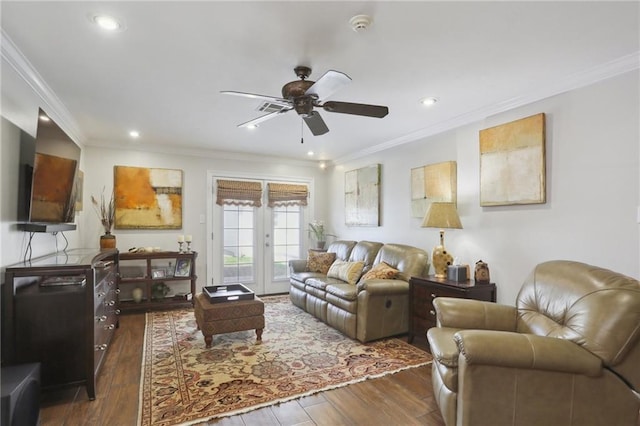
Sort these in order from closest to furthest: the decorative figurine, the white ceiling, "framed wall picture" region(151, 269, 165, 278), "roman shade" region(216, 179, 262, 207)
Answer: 1. the white ceiling
2. the decorative figurine
3. "framed wall picture" region(151, 269, 165, 278)
4. "roman shade" region(216, 179, 262, 207)

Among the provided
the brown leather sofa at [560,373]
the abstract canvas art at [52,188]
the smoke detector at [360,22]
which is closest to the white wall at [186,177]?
the abstract canvas art at [52,188]

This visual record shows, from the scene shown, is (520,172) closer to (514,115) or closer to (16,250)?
(514,115)

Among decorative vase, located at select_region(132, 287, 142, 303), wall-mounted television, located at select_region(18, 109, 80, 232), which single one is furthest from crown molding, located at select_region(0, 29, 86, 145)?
decorative vase, located at select_region(132, 287, 142, 303)

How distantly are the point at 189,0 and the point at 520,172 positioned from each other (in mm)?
2892

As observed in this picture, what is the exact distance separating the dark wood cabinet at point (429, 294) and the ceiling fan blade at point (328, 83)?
2.08 meters

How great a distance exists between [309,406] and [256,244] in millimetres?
3766

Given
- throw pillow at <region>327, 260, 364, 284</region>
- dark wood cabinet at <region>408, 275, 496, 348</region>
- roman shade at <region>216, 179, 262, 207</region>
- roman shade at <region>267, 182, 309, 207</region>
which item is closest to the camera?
dark wood cabinet at <region>408, 275, 496, 348</region>

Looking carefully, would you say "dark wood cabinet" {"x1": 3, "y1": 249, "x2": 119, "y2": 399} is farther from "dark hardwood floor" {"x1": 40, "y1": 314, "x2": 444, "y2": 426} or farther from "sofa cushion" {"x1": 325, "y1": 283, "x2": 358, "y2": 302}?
"sofa cushion" {"x1": 325, "y1": 283, "x2": 358, "y2": 302}

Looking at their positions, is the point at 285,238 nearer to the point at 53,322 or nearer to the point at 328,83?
the point at 53,322

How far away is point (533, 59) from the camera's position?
2.40 m

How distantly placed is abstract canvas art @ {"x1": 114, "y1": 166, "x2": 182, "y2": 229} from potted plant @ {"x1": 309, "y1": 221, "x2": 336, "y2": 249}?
224cm

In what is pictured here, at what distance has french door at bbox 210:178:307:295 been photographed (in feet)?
18.4

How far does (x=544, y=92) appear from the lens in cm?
289

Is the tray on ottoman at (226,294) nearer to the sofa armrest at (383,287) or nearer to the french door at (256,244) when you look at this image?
the sofa armrest at (383,287)
